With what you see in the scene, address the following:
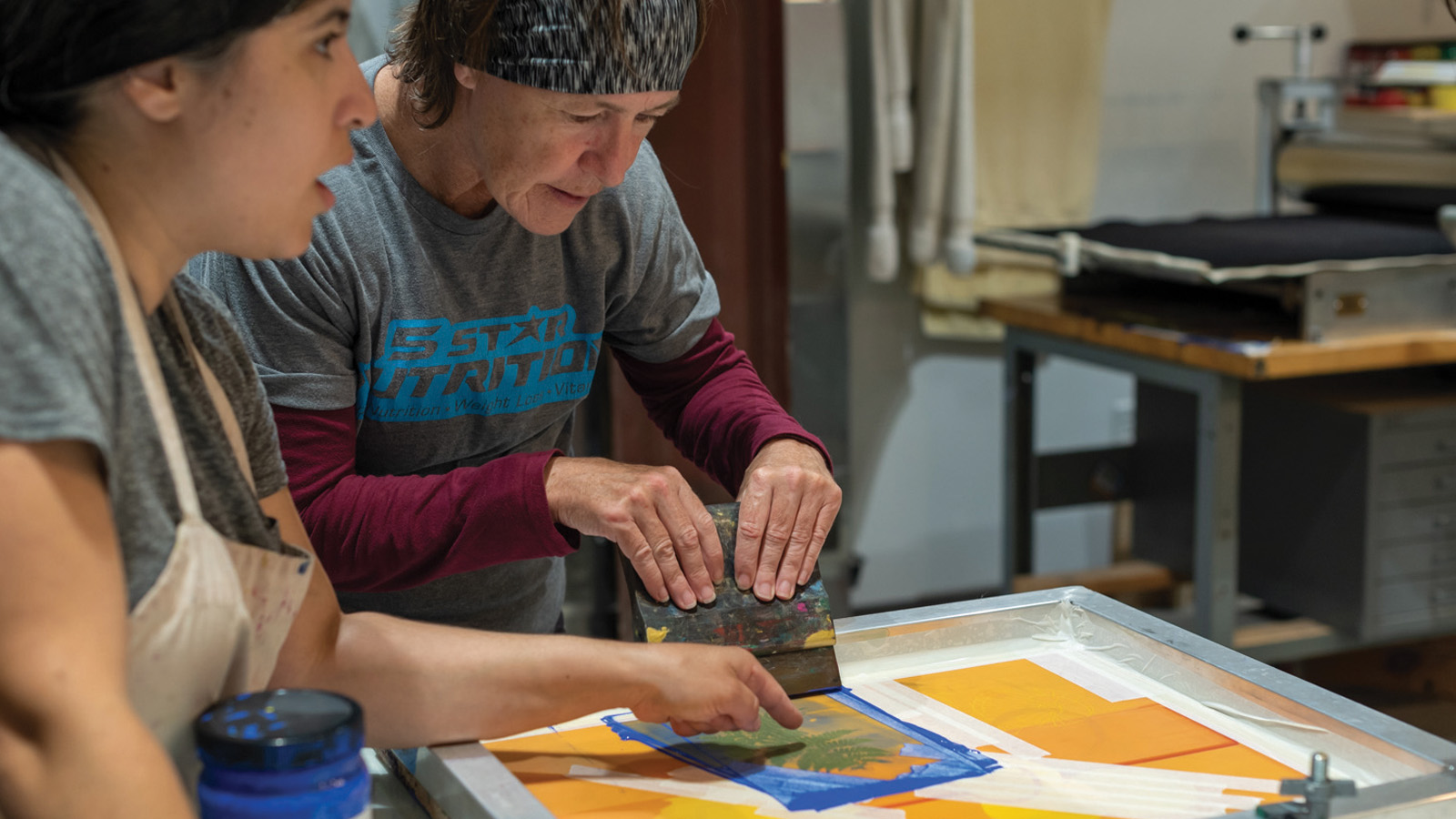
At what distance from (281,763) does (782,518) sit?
60 cm

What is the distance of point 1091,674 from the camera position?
3.70ft

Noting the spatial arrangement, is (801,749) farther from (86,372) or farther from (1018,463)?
(1018,463)

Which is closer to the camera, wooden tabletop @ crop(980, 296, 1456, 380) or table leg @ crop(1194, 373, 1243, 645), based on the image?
wooden tabletop @ crop(980, 296, 1456, 380)

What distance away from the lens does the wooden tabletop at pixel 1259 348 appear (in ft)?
7.48

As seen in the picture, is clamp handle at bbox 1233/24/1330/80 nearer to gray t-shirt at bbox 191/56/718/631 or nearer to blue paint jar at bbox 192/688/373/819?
gray t-shirt at bbox 191/56/718/631

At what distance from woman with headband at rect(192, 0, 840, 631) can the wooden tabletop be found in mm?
1239

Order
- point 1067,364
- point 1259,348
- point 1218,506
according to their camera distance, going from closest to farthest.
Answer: point 1259,348, point 1218,506, point 1067,364

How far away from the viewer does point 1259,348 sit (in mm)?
2285

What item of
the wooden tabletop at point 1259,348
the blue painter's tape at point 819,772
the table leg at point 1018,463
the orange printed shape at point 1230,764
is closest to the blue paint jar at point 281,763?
the blue painter's tape at point 819,772

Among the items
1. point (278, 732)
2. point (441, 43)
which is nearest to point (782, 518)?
point (441, 43)

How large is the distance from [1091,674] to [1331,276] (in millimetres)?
1455

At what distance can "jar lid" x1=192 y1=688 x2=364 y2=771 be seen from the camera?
63 centimetres

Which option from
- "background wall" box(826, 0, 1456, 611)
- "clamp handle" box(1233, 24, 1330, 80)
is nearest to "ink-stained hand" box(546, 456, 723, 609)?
"background wall" box(826, 0, 1456, 611)

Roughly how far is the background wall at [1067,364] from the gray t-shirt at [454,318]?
6.59 ft
